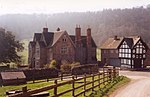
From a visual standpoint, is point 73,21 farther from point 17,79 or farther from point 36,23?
point 17,79

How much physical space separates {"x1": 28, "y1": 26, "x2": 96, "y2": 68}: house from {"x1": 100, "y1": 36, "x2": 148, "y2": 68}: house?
7278 millimetres

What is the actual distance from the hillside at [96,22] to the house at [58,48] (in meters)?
51.8

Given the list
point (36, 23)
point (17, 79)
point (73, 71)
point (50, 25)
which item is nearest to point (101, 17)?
point (50, 25)

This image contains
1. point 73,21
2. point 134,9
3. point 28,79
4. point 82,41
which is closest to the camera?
point 28,79

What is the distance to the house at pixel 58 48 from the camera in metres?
61.5

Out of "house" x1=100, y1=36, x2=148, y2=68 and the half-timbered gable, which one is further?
the half-timbered gable

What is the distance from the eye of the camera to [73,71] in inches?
1962

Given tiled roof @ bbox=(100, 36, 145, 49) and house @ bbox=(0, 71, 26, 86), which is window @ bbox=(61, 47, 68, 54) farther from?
house @ bbox=(0, 71, 26, 86)

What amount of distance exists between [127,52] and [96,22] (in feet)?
321

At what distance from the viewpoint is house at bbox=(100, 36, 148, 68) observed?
6625cm

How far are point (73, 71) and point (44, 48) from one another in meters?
14.6

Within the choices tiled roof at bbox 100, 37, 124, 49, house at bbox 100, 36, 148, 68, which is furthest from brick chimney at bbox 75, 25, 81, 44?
tiled roof at bbox 100, 37, 124, 49

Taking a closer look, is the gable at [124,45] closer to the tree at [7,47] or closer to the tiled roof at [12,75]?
the tree at [7,47]

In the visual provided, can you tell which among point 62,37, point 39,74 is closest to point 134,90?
point 39,74
